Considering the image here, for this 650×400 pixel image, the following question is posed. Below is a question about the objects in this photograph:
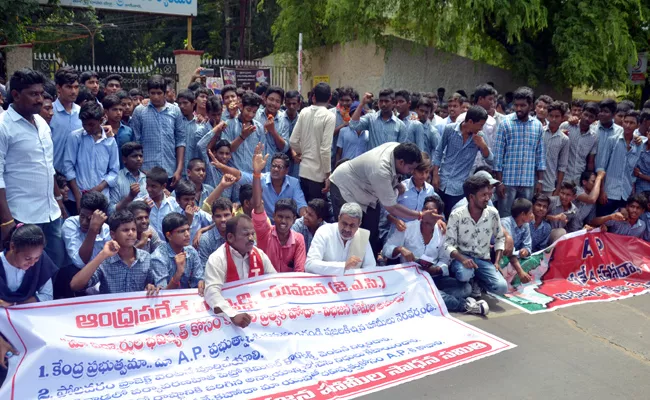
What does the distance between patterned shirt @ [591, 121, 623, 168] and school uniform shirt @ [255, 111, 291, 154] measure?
3879mm

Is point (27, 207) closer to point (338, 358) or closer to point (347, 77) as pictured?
point (338, 358)

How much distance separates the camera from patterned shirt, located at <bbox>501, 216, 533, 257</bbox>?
653 cm

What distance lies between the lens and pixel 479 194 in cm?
587

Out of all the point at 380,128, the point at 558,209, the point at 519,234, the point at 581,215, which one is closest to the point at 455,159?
the point at 380,128

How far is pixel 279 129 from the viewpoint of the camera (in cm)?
730

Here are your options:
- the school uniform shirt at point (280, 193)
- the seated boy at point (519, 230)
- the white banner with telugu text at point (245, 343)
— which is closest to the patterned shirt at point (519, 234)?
the seated boy at point (519, 230)

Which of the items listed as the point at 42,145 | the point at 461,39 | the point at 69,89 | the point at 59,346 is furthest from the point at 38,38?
the point at 59,346

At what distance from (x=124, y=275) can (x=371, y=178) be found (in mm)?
2334

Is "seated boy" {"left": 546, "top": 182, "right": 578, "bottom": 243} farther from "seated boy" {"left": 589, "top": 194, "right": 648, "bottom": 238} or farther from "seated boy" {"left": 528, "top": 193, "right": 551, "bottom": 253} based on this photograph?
"seated boy" {"left": 589, "top": 194, "right": 648, "bottom": 238}

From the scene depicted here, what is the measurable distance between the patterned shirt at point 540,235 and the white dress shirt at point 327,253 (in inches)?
106

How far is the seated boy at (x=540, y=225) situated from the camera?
6.81 meters

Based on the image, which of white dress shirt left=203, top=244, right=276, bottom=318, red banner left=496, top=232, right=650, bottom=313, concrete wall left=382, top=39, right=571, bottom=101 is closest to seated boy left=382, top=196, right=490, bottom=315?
red banner left=496, top=232, right=650, bottom=313

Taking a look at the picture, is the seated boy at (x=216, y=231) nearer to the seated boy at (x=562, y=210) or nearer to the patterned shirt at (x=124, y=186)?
→ the patterned shirt at (x=124, y=186)

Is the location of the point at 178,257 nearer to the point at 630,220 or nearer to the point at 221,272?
the point at 221,272
